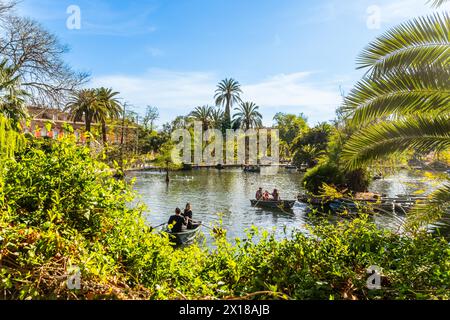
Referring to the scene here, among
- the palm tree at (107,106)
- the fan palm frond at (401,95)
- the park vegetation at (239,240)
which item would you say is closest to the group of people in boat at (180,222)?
the park vegetation at (239,240)

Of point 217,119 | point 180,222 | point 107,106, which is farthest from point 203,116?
point 180,222

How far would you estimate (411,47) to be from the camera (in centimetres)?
564

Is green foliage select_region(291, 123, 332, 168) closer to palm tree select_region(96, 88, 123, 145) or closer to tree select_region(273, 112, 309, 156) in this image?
tree select_region(273, 112, 309, 156)

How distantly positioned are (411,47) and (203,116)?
210ft

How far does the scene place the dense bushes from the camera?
286cm

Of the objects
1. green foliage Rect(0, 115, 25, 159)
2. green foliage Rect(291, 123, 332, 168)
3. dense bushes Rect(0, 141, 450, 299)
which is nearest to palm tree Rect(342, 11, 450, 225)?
dense bushes Rect(0, 141, 450, 299)

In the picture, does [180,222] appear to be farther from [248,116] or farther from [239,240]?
[248,116]

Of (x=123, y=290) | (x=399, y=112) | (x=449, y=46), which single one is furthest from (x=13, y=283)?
(x=449, y=46)

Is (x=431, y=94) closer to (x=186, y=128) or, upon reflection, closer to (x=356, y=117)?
(x=356, y=117)

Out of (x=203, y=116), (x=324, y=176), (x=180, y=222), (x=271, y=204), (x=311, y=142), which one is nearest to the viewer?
(x=180, y=222)

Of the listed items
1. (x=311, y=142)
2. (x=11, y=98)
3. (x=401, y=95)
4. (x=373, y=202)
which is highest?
(x=311, y=142)

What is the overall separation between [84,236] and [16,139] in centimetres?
203

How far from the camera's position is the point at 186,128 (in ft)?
→ 218
